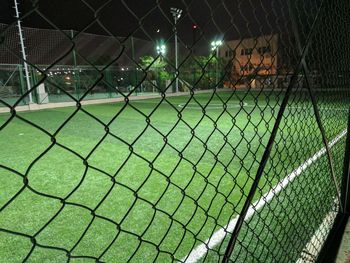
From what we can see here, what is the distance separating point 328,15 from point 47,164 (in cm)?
456

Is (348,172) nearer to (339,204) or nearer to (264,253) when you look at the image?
(339,204)

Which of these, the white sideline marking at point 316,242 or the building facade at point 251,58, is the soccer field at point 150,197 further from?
the building facade at point 251,58

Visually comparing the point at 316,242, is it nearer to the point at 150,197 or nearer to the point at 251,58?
the point at 251,58

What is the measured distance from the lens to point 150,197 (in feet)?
11.9

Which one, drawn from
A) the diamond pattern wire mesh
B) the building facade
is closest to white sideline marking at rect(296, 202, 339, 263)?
the diamond pattern wire mesh

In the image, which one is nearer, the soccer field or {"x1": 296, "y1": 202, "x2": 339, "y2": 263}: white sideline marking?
the soccer field

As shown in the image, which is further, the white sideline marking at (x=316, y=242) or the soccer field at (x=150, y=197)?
the white sideline marking at (x=316, y=242)

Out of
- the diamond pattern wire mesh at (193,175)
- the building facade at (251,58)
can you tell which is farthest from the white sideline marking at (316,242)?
the building facade at (251,58)

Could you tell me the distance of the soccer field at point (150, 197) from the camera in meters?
1.77

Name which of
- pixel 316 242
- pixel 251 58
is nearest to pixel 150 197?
pixel 316 242

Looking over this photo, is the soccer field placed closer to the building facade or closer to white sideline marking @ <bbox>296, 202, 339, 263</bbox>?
white sideline marking @ <bbox>296, 202, 339, 263</bbox>

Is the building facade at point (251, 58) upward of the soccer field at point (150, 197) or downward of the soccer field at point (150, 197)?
upward

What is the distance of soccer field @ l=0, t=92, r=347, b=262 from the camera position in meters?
1.77

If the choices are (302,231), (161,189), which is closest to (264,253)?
(302,231)
